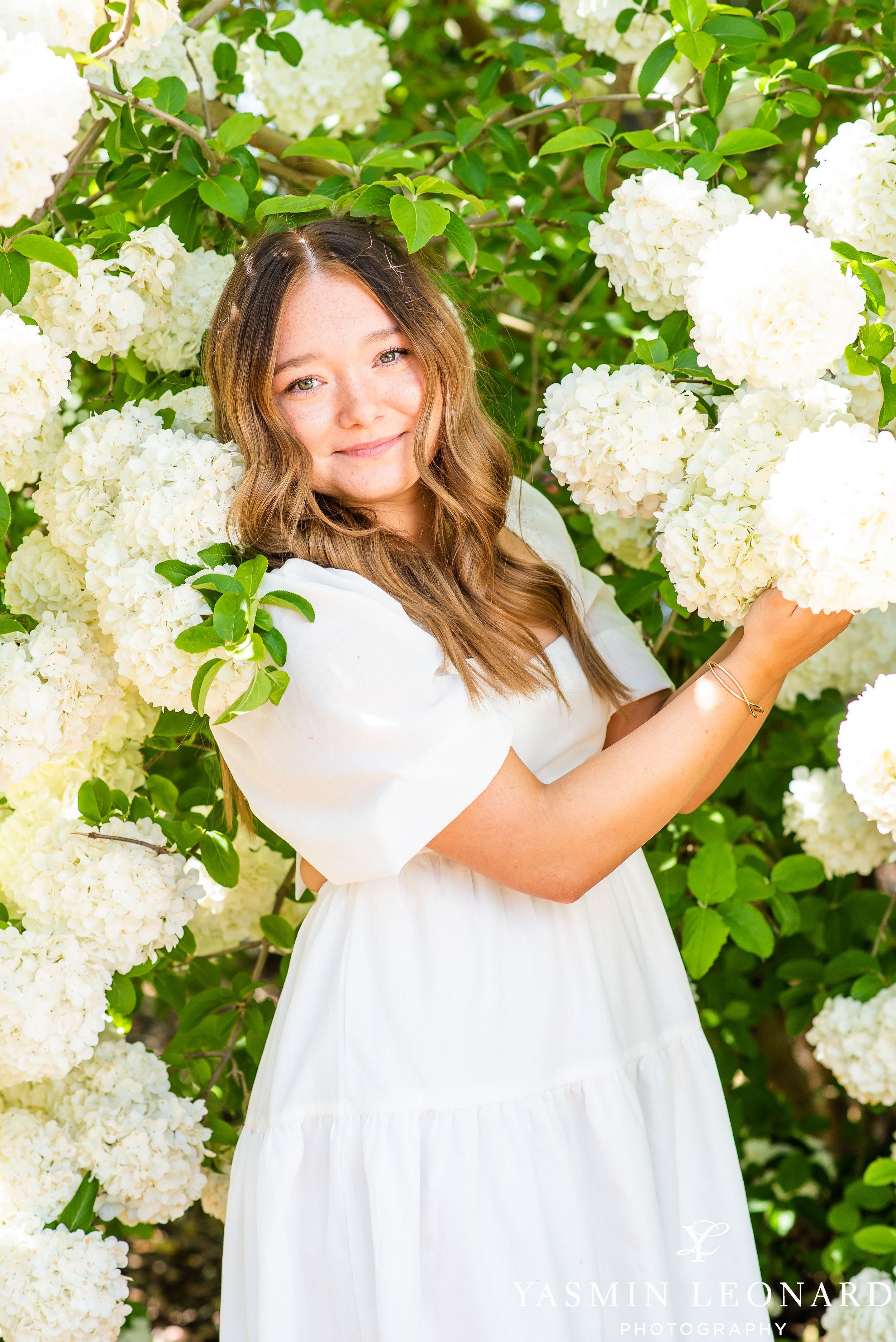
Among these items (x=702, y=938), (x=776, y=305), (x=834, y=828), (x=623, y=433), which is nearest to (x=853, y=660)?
(x=834, y=828)

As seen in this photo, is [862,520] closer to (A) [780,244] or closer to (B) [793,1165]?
(A) [780,244]

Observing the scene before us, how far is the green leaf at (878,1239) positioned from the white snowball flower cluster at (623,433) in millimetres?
1429

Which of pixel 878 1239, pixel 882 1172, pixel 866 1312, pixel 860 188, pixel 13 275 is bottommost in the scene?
pixel 866 1312

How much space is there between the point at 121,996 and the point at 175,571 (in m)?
0.86

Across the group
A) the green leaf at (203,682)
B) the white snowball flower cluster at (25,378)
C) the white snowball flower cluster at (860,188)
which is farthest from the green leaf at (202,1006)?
the white snowball flower cluster at (860,188)

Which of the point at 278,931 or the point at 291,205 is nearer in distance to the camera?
the point at 291,205

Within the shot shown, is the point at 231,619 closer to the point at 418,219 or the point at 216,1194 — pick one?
the point at 418,219

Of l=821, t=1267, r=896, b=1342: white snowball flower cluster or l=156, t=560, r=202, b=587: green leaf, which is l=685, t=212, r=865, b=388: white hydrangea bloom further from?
l=821, t=1267, r=896, b=1342: white snowball flower cluster

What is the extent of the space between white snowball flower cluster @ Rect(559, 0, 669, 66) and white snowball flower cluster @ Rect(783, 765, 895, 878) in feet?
5.16

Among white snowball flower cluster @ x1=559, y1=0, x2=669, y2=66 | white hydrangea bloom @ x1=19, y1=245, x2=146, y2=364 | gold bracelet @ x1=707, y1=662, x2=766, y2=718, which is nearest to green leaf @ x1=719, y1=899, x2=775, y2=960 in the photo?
gold bracelet @ x1=707, y1=662, x2=766, y2=718

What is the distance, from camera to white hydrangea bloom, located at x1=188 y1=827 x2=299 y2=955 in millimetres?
2691

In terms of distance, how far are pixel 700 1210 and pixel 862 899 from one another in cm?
104

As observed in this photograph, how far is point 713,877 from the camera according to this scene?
2303 millimetres

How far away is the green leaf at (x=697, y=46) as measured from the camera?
2.01 metres
